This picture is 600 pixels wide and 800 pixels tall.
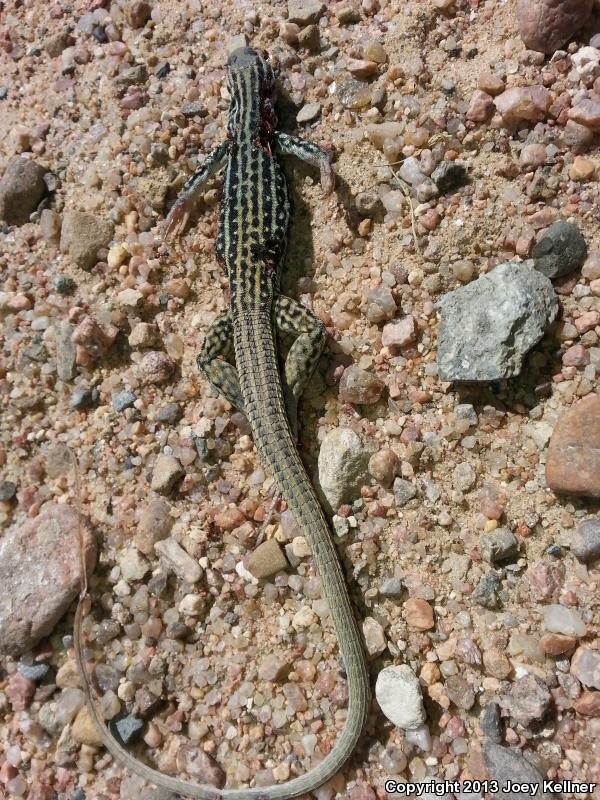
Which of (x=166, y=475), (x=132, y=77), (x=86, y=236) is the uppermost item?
(x=132, y=77)

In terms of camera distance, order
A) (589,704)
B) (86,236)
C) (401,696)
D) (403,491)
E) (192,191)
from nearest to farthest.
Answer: (589,704) < (401,696) < (403,491) < (192,191) < (86,236)

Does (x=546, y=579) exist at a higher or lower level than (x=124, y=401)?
lower

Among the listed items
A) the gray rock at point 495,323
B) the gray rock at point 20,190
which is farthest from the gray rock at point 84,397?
the gray rock at point 495,323

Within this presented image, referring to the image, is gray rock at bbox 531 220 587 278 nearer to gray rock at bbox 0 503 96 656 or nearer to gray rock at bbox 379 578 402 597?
→ gray rock at bbox 379 578 402 597

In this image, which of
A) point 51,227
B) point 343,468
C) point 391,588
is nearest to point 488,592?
point 391,588

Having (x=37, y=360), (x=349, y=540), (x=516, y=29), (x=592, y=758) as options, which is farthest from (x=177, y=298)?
(x=592, y=758)

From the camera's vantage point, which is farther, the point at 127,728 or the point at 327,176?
the point at 327,176

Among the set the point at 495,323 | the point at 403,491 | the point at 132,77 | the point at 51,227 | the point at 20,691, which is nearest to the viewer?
the point at 495,323

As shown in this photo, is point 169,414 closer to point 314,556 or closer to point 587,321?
point 314,556
